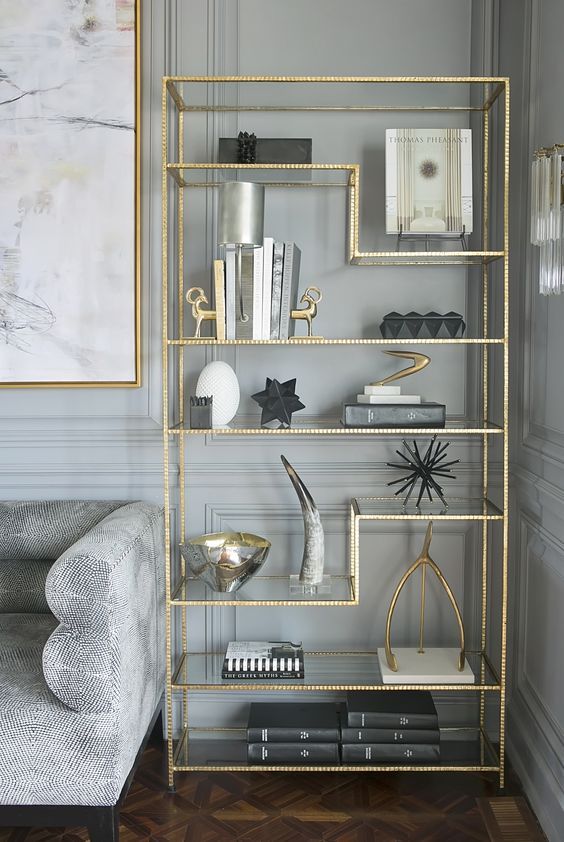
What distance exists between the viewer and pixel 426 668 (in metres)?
2.51

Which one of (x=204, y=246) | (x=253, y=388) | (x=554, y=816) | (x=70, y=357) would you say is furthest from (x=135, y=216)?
(x=554, y=816)

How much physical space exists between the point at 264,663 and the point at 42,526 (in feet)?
2.63

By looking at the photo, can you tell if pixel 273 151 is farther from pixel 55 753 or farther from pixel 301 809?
pixel 301 809

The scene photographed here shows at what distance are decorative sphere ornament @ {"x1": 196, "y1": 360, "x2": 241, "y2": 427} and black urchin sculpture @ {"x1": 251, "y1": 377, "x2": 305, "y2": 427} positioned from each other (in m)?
0.09

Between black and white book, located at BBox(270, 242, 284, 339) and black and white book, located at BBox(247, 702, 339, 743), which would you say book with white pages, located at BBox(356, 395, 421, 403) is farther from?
black and white book, located at BBox(247, 702, 339, 743)

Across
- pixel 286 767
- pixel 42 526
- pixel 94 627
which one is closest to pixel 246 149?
pixel 42 526

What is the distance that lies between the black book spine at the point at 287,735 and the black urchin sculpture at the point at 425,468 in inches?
29.8

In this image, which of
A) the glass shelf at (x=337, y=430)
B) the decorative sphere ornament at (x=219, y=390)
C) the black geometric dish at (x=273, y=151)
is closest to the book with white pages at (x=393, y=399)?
the glass shelf at (x=337, y=430)

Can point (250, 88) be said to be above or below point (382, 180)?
above

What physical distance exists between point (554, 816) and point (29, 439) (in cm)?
195

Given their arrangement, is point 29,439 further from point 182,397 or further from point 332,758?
point 332,758

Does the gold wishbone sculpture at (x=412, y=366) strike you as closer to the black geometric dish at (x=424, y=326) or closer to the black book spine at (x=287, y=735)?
the black geometric dish at (x=424, y=326)

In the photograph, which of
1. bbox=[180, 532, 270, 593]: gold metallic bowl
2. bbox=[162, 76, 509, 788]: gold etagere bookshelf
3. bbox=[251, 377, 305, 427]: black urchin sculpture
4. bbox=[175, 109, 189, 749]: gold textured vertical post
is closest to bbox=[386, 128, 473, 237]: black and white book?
bbox=[162, 76, 509, 788]: gold etagere bookshelf

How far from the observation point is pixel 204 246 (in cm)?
270
